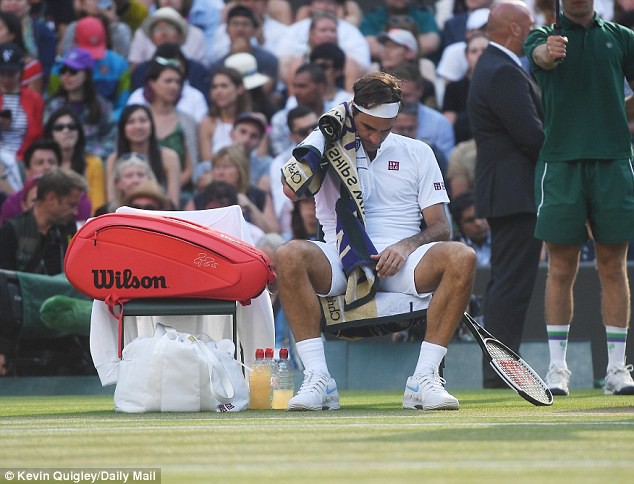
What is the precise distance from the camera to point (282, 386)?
755 cm

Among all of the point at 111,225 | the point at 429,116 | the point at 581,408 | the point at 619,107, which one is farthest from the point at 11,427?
the point at 429,116

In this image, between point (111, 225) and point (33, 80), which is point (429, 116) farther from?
point (111, 225)

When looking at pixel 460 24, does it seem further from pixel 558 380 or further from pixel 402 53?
pixel 558 380

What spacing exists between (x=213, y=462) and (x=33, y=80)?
33.3ft

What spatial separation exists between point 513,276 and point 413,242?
7.62 ft

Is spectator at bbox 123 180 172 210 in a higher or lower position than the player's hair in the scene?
lower

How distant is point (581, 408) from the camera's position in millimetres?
6645

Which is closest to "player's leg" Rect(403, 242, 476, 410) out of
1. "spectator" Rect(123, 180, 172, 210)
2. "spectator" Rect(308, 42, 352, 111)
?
"spectator" Rect(123, 180, 172, 210)

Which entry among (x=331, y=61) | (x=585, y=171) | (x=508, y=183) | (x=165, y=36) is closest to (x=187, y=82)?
(x=165, y=36)

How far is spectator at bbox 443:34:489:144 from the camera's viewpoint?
1304 cm

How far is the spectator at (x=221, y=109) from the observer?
529 inches

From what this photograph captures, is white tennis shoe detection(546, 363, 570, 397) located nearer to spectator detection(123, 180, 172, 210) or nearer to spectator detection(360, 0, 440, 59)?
spectator detection(123, 180, 172, 210)

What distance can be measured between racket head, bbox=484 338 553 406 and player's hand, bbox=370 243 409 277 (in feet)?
2.42

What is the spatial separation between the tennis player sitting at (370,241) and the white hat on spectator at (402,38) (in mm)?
6508
